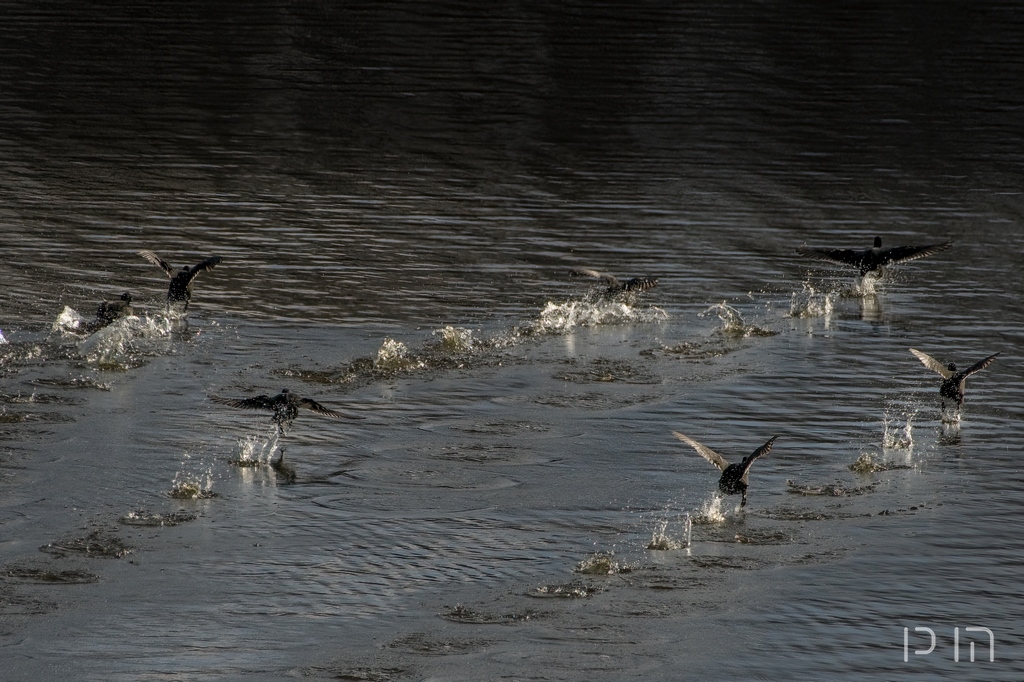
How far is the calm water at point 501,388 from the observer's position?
615 inches

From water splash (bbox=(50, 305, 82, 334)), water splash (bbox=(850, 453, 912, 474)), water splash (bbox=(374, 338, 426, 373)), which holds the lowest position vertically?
water splash (bbox=(850, 453, 912, 474))

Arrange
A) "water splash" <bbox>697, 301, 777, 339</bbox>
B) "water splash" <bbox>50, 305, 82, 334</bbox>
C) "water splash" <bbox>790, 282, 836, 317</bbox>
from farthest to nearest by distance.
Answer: "water splash" <bbox>790, 282, 836, 317</bbox>, "water splash" <bbox>697, 301, 777, 339</bbox>, "water splash" <bbox>50, 305, 82, 334</bbox>

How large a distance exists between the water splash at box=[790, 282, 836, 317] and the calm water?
10 centimetres

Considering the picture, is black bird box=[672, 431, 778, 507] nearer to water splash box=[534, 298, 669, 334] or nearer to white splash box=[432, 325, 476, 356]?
white splash box=[432, 325, 476, 356]

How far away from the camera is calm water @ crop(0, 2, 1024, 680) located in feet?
51.2

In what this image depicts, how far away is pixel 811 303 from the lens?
29.1m

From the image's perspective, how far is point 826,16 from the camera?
6838cm

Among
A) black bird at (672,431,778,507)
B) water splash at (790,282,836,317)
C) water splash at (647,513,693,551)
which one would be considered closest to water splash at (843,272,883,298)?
water splash at (790,282,836,317)

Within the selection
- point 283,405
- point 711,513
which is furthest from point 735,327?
point 283,405

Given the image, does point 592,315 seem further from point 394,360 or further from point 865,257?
point 865,257

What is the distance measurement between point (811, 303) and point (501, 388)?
7917mm

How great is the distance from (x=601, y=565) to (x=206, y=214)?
22320 millimetres

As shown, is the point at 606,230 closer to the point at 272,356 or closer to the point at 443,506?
the point at 272,356

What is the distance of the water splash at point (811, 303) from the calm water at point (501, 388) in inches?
3.9
